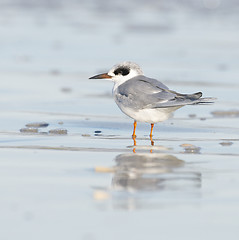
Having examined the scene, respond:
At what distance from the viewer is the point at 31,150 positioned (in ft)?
18.0

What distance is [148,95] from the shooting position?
6086mm

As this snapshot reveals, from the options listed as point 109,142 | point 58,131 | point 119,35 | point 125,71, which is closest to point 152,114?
point 109,142

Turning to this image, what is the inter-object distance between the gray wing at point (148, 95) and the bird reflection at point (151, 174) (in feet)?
2.07

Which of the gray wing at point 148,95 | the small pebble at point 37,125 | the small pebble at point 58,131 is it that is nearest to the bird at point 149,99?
the gray wing at point 148,95

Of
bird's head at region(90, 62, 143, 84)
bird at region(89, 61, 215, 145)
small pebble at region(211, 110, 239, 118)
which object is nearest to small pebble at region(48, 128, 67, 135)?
bird at region(89, 61, 215, 145)

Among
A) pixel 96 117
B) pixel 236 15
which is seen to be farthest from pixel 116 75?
pixel 236 15

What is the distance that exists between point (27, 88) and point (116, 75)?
6.75 feet

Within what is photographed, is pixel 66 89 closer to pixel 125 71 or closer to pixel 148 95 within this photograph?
pixel 125 71

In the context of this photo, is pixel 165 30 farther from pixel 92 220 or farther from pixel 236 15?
pixel 92 220

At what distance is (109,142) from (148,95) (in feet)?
1.78

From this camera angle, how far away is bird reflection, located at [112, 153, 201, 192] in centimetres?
441

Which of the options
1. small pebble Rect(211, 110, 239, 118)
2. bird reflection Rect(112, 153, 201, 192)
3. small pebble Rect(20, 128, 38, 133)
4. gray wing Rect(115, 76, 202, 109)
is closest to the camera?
bird reflection Rect(112, 153, 201, 192)

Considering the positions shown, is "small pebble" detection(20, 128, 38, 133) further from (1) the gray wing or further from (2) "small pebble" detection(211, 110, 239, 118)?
(2) "small pebble" detection(211, 110, 239, 118)

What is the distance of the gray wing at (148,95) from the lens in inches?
231
